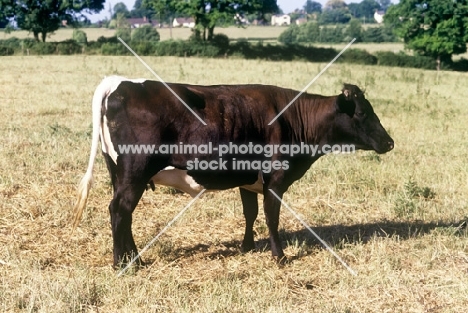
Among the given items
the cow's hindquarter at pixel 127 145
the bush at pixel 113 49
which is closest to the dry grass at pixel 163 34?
the bush at pixel 113 49

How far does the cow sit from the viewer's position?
5105 millimetres

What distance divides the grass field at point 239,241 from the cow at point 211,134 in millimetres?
459

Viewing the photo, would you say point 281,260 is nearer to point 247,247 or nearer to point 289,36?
point 247,247

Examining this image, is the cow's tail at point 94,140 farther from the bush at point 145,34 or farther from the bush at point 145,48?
the bush at point 145,34

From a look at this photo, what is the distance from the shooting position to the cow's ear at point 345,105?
579 cm

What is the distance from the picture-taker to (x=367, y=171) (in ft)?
28.6

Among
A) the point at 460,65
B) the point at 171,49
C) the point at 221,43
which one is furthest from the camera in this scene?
the point at 221,43

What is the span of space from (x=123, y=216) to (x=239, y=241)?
1513mm

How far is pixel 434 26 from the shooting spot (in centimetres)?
4319

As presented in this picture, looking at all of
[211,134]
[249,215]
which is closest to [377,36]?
[249,215]

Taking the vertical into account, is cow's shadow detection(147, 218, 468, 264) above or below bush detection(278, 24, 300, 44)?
below

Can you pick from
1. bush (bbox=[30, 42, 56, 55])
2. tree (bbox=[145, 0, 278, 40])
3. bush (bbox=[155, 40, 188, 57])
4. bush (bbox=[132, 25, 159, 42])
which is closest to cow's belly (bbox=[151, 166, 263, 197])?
bush (bbox=[155, 40, 188, 57])

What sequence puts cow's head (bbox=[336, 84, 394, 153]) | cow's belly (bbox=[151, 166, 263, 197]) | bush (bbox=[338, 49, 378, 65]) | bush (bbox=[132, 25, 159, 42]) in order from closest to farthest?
cow's belly (bbox=[151, 166, 263, 197]) < cow's head (bbox=[336, 84, 394, 153]) < bush (bbox=[338, 49, 378, 65]) < bush (bbox=[132, 25, 159, 42])

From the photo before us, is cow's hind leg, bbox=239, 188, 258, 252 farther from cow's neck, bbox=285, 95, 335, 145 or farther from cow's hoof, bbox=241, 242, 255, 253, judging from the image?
cow's neck, bbox=285, 95, 335, 145
